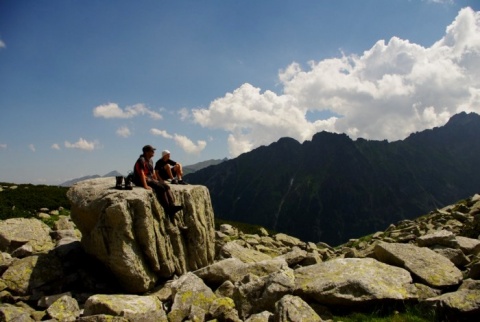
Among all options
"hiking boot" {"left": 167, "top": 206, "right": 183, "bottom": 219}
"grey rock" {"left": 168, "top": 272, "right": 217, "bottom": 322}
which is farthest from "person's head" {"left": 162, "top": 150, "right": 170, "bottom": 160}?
"grey rock" {"left": 168, "top": 272, "right": 217, "bottom": 322}

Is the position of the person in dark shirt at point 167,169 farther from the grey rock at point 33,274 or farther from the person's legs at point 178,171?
the grey rock at point 33,274

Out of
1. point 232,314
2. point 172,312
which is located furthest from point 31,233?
point 232,314

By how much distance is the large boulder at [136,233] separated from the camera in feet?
48.1

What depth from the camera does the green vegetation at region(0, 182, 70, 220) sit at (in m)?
31.6

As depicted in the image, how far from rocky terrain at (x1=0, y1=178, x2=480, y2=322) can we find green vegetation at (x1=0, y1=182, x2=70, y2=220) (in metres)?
11.3

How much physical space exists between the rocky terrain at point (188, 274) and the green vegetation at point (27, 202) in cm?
1127

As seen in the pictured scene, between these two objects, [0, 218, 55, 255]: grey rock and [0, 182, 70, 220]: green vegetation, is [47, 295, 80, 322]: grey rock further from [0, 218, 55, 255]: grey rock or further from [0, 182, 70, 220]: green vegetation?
[0, 182, 70, 220]: green vegetation

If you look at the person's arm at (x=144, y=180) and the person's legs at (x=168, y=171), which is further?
the person's legs at (x=168, y=171)

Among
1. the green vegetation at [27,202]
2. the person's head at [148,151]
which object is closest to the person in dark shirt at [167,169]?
the person's head at [148,151]

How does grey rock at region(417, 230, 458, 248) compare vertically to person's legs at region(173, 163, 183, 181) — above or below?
below

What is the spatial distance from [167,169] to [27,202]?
24001 millimetres

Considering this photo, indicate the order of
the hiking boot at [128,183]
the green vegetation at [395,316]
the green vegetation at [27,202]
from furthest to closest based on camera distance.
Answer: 1. the green vegetation at [27,202]
2. the hiking boot at [128,183]
3. the green vegetation at [395,316]

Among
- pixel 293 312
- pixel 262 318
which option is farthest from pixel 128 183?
pixel 293 312

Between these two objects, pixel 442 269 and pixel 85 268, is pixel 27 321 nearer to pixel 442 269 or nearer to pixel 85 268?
pixel 85 268
